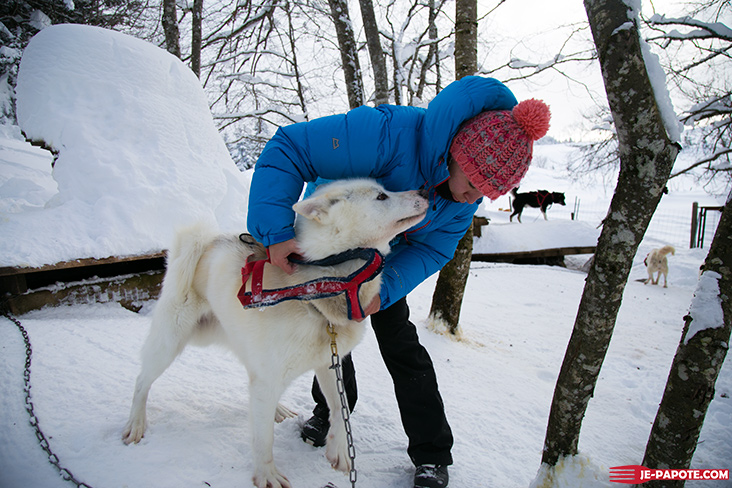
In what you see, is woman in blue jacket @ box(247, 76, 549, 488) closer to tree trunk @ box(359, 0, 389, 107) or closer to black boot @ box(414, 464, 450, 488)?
black boot @ box(414, 464, 450, 488)

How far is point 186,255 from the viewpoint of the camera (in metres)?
1.91

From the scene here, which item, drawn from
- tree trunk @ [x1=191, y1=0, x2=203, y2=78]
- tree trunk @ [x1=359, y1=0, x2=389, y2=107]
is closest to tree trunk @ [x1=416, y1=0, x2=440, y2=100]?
tree trunk @ [x1=359, y1=0, x2=389, y2=107]

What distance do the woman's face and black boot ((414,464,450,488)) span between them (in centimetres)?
127

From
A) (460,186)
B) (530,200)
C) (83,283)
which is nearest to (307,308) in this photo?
(460,186)

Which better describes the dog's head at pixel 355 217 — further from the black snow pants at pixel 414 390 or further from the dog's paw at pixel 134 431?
the dog's paw at pixel 134 431

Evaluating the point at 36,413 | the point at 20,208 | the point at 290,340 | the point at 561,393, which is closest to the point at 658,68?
the point at 561,393

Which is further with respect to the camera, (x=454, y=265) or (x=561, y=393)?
(x=454, y=265)

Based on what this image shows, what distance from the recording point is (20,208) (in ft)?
11.5

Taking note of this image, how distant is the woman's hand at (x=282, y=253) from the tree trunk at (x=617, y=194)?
1287mm

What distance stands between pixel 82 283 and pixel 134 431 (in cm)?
238

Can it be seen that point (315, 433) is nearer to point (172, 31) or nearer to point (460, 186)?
point (460, 186)

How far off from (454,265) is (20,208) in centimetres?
438

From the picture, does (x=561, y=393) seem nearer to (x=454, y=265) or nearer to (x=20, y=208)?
(x=454, y=265)

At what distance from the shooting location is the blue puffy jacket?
1529 mm
